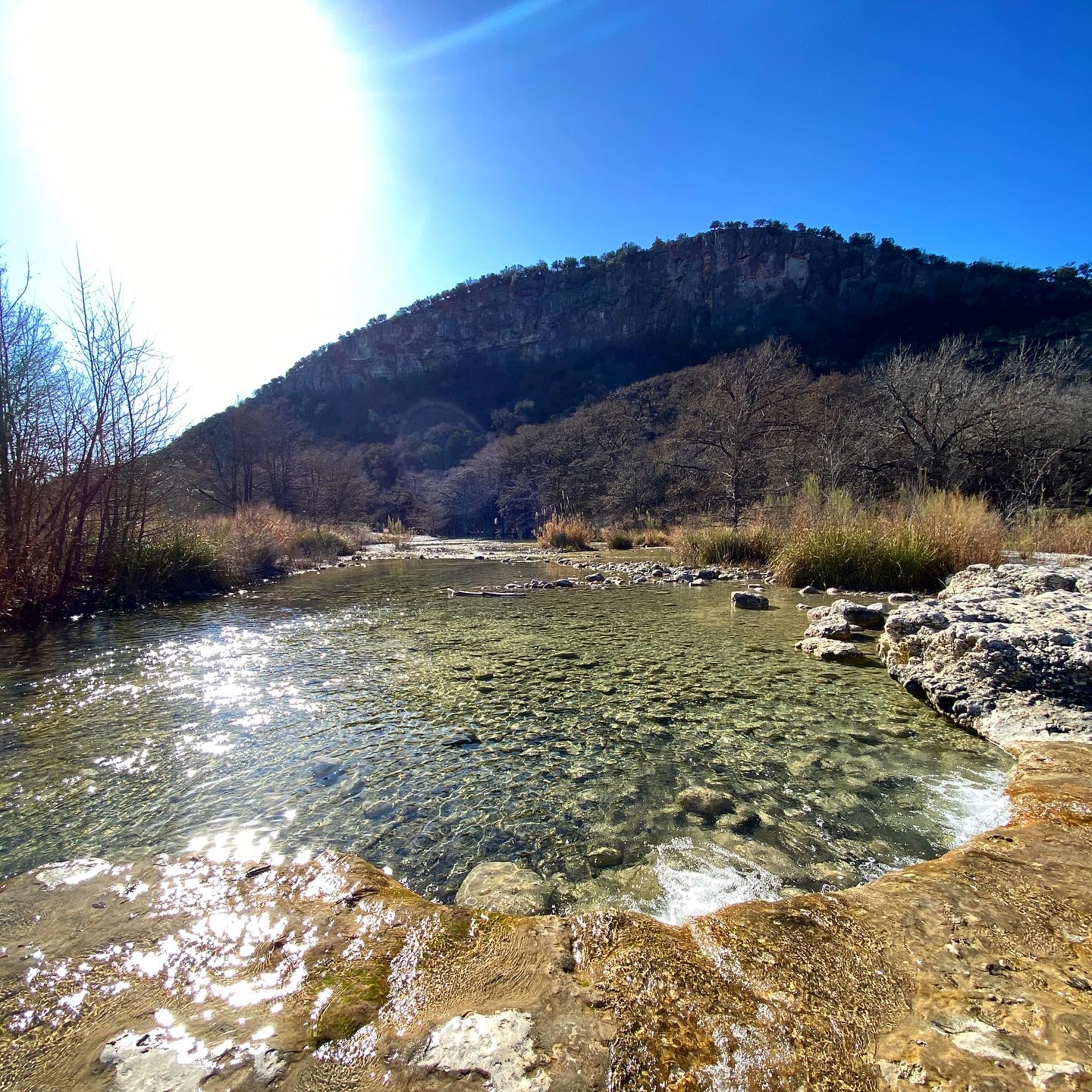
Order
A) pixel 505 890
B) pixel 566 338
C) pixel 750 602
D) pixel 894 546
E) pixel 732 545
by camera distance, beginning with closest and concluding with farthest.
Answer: pixel 505 890 < pixel 750 602 < pixel 894 546 < pixel 732 545 < pixel 566 338

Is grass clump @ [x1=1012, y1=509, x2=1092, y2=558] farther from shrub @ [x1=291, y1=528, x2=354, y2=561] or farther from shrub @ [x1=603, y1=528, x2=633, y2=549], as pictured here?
shrub @ [x1=291, y1=528, x2=354, y2=561]

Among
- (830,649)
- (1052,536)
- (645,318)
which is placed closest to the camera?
(830,649)

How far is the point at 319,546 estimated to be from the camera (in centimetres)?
1680

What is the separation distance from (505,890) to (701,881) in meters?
0.67

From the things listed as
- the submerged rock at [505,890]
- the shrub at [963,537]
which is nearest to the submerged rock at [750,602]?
the shrub at [963,537]

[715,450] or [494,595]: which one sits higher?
[715,450]

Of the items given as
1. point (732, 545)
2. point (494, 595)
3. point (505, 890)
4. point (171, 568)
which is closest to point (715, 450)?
point (732, 545)

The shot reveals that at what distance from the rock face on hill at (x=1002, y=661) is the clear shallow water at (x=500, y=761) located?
0.24 meters

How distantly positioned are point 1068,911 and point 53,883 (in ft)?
9.91

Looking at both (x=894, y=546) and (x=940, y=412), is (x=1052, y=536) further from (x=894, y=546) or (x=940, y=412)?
(x=940, y=412)

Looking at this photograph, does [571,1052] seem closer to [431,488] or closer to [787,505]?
[787,505]

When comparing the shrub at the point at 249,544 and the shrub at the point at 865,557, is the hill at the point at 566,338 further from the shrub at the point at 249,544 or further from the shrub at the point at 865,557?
the shrub at the point at 865,557

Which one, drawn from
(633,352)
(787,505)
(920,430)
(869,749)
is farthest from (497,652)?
(633,352)

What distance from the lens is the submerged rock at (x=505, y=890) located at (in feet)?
5.42
